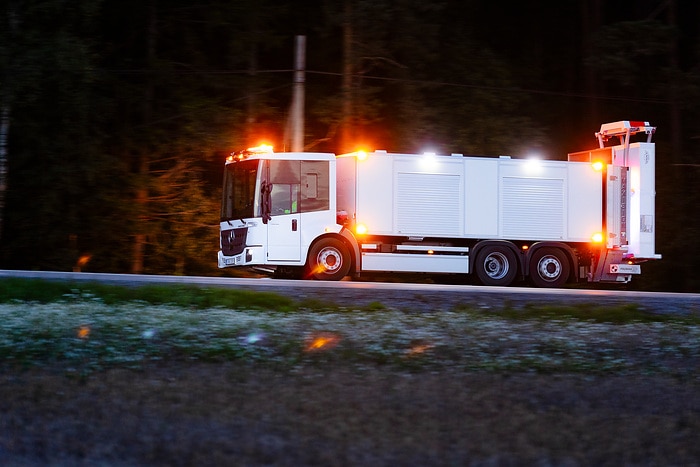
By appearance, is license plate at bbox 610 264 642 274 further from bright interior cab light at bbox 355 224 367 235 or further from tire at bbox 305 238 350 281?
tire at bbox 305 238 350 281

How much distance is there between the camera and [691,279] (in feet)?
88.8

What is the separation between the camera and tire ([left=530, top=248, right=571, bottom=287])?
20.2 m

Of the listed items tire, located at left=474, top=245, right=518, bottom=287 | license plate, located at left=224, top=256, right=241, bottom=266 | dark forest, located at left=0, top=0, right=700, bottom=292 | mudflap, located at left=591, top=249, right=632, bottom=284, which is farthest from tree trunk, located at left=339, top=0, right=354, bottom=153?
mudflap, located at left=591, top=249, right=632, bottom=284

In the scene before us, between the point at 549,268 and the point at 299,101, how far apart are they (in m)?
8.56

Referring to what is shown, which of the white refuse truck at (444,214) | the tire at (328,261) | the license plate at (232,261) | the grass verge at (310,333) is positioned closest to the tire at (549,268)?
the white refuse truck at (444,214)

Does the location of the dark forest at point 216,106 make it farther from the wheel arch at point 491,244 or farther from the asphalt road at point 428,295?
the asphalt road at point 428,295

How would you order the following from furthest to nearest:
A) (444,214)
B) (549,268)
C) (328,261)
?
1. (549,268)
2. (444,214)
3. (328,261)

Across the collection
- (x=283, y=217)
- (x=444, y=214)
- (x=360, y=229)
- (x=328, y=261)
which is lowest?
(x=328, y=261)

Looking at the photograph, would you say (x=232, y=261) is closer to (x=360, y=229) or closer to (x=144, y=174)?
(x=360, y=229)

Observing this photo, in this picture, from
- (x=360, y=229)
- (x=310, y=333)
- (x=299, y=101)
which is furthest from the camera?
(x=299, y=101)

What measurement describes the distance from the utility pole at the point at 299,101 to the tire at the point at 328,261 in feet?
19.3

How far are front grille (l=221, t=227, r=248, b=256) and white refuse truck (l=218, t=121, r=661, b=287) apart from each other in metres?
0.02

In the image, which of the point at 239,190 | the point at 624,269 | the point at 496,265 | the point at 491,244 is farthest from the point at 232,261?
the point at 624,269

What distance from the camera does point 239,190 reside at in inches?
763
